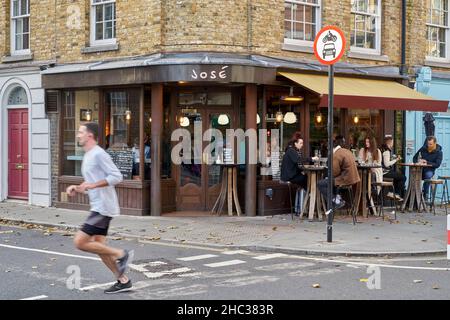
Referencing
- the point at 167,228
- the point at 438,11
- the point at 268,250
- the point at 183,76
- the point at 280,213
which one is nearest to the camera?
the point at 268,250

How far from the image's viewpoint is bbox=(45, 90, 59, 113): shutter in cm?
1698

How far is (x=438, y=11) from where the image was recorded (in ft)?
62.9

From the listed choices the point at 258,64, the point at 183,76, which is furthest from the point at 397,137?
the point at 183,76

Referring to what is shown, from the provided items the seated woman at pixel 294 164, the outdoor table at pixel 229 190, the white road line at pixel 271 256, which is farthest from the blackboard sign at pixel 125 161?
the white road line at pixel 271 256

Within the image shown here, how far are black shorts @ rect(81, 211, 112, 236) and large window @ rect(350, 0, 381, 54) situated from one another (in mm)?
11142

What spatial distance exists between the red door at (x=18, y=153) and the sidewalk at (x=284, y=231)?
2116mm

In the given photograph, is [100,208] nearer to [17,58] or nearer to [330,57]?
[330,57]

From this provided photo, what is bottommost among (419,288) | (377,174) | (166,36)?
(419,288)

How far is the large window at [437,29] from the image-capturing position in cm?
1889

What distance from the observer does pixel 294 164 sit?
47.5 feet

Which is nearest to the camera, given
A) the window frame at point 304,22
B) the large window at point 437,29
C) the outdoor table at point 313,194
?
the outdoor table at point 313,194

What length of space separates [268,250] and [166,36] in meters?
6.11

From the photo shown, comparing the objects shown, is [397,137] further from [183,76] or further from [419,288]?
[419,288]

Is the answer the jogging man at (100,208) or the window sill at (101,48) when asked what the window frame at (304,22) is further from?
the jogging man at (100,208)
